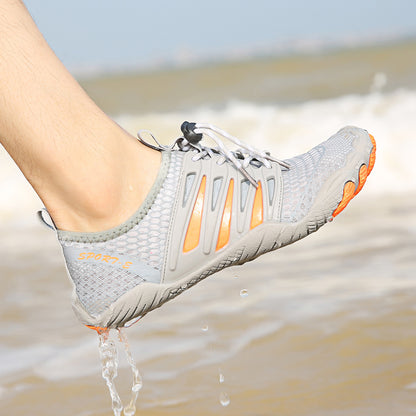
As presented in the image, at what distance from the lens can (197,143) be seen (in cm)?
173

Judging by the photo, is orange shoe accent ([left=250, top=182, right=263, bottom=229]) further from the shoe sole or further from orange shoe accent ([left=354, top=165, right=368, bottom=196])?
orange shoe accent ([left=354, top=165, right=368, bottom=196])

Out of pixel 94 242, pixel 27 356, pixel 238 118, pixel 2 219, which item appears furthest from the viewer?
pixel 238 118

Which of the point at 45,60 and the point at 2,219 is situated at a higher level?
the point at 2,219

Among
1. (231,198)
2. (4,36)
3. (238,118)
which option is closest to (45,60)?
(4,36)

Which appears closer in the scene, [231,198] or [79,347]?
[231,198]

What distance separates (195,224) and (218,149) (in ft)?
0.70

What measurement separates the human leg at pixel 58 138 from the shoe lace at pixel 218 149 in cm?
16

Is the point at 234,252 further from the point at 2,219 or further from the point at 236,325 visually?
the point at 2,219

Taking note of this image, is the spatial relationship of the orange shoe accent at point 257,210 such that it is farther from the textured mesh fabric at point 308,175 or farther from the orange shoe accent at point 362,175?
the orange shoe accent at point 362,175

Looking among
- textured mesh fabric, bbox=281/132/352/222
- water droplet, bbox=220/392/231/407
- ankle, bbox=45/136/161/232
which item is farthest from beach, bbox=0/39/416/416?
ankle, bbox=45/136/161/232

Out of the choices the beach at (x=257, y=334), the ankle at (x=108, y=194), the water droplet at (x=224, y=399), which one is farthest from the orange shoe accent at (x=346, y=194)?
the water droplet at (x=224, y=399)

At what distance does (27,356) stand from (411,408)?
3.72 feet

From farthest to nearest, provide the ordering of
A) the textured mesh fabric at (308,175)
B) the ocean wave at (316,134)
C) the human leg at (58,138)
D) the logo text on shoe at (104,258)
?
the ocean wave at (316,134) < the textured mesh fabric at (308,175) < the logo text on shoe at (104,258) < the human leg at (58,138)

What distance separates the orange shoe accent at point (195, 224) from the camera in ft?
5.29
